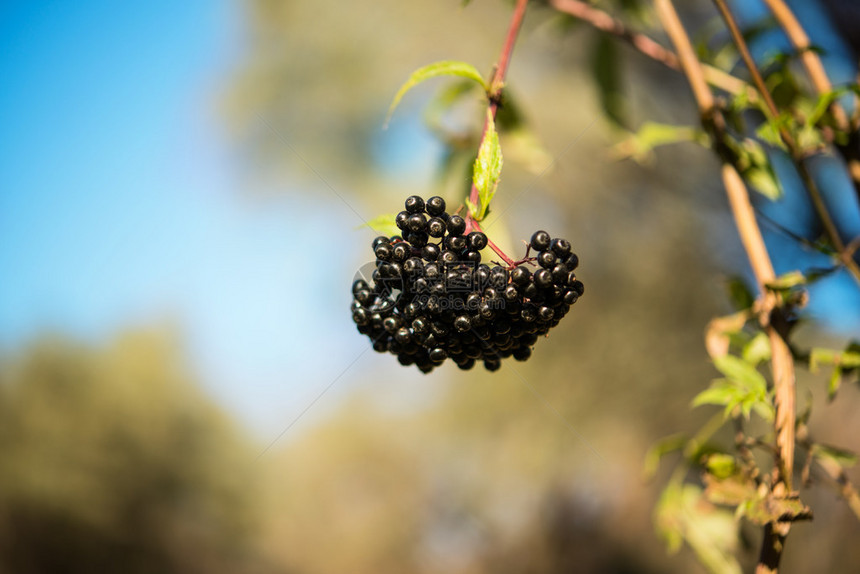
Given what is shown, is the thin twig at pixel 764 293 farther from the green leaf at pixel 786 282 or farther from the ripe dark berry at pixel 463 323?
the ripe dark berry at pixel 463 323

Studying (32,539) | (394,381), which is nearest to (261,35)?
(394,381)

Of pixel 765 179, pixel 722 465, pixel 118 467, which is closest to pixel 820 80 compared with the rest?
pixel 765 179

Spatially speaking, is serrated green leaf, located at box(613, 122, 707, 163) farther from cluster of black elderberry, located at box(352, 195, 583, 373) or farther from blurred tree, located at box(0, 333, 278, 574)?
blurred tree, located at box(0, 333, 278, 574)

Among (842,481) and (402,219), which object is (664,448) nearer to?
(842,481)

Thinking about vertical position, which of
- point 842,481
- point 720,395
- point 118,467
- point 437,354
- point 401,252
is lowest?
point 842,481

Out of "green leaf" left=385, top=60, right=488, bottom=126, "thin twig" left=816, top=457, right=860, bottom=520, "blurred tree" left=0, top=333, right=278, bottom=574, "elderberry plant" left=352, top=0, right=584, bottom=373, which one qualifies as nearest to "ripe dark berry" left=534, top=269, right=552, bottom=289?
"elderberry plant" left=352, top=0, right=584, bottom=373

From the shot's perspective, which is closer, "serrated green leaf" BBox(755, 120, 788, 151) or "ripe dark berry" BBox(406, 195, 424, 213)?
"ripe dark berry" BBox(406, 195, 424, 213)

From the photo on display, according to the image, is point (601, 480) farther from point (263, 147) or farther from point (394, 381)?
point (263, 147)

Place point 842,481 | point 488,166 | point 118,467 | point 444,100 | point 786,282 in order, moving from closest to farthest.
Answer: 1. point 488,166
2. point 786,282
3. point 842,481
4. point 444,100
5. point 118,467
